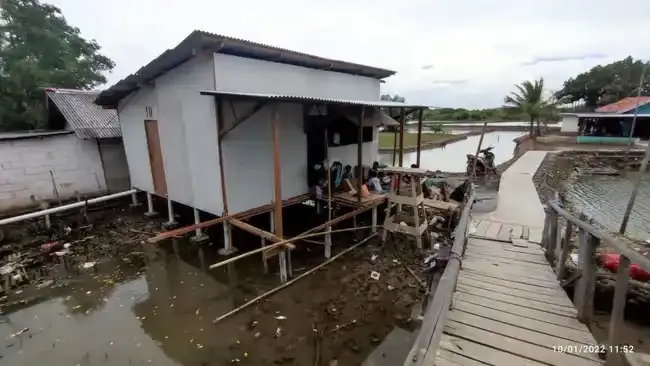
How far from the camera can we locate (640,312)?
5336mm

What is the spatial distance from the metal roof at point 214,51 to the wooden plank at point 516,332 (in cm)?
636

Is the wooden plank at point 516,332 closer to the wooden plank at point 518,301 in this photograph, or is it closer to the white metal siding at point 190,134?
the wooden plank at point 518,301

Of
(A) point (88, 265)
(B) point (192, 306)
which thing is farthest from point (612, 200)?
(A) point (88, 265)

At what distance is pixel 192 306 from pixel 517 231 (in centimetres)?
655

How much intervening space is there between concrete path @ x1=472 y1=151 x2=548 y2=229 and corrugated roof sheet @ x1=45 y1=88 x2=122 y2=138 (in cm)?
1291

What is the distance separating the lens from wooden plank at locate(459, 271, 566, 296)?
14.0 ft

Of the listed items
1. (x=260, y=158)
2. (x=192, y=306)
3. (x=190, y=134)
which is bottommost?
(x=192, y=306)

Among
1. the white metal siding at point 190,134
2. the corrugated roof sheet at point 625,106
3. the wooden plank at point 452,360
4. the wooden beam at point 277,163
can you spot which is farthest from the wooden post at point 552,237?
the corrugated roof sheet at point 625,106

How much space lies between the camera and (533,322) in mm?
3695

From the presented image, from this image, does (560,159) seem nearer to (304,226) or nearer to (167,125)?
(304,226)

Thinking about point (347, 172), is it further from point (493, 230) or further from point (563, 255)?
point (563, 255)

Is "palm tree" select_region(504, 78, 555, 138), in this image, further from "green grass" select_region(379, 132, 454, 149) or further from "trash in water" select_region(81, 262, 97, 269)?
"trash in water" select_region(81, 262, 97, 269)

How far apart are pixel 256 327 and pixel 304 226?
176 inches

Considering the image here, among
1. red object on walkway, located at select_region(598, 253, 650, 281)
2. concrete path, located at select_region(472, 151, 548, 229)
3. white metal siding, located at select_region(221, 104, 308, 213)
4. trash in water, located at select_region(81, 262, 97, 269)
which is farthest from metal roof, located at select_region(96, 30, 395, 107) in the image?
red object on walkway, located at select_region(598, 253, 650, 281)
